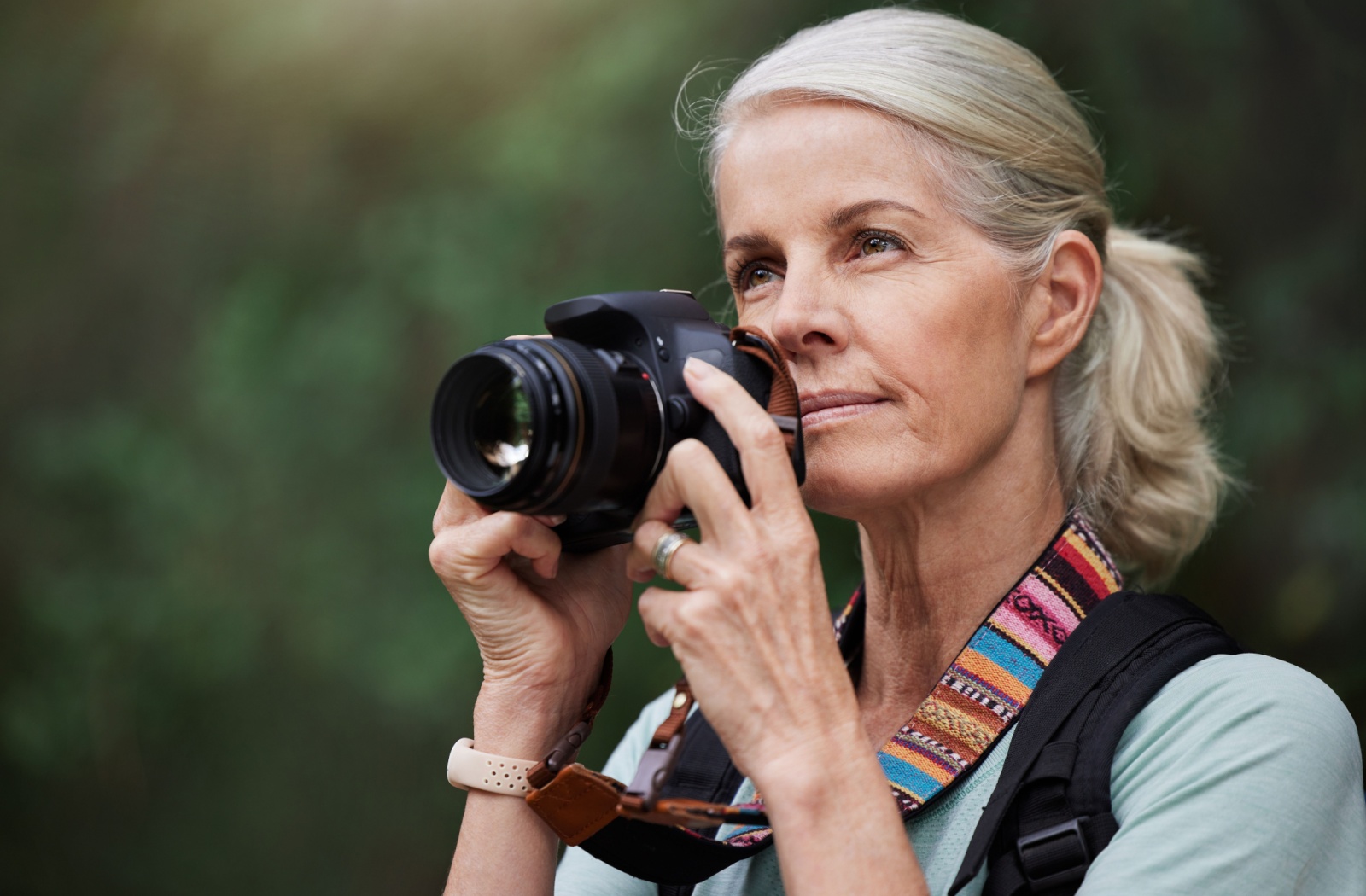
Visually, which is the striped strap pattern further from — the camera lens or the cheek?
the camera lens

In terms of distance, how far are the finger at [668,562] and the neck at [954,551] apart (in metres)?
0.28

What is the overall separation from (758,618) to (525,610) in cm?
26

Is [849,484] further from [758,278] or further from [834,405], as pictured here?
[758,278]

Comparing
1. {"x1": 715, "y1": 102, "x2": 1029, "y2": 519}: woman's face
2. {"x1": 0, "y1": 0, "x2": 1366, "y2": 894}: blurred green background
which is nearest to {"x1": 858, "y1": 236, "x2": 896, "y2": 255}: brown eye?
{"x1": 715, "y1": 102, "x2": 1029, "y2": 519}: woman's face

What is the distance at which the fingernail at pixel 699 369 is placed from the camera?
2.35 feet

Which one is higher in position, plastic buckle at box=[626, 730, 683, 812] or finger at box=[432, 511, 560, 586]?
finger at box=[432, 511, 560, 586]

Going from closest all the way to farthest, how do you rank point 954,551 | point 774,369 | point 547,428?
1. point 547,428
2. point 774,369
3. point 954,551

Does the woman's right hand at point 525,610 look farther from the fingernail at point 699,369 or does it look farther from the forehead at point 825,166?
the forehead at point 825,166

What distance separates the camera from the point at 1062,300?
3.08 ft

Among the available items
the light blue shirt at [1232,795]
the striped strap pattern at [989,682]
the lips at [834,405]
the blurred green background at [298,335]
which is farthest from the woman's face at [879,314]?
the blurred green background at [298,335]

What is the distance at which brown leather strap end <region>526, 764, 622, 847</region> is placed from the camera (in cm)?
77

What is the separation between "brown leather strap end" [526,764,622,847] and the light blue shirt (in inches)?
8.0

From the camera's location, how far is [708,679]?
670mm

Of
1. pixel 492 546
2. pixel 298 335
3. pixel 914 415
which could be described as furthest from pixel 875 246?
pixel 298 335
